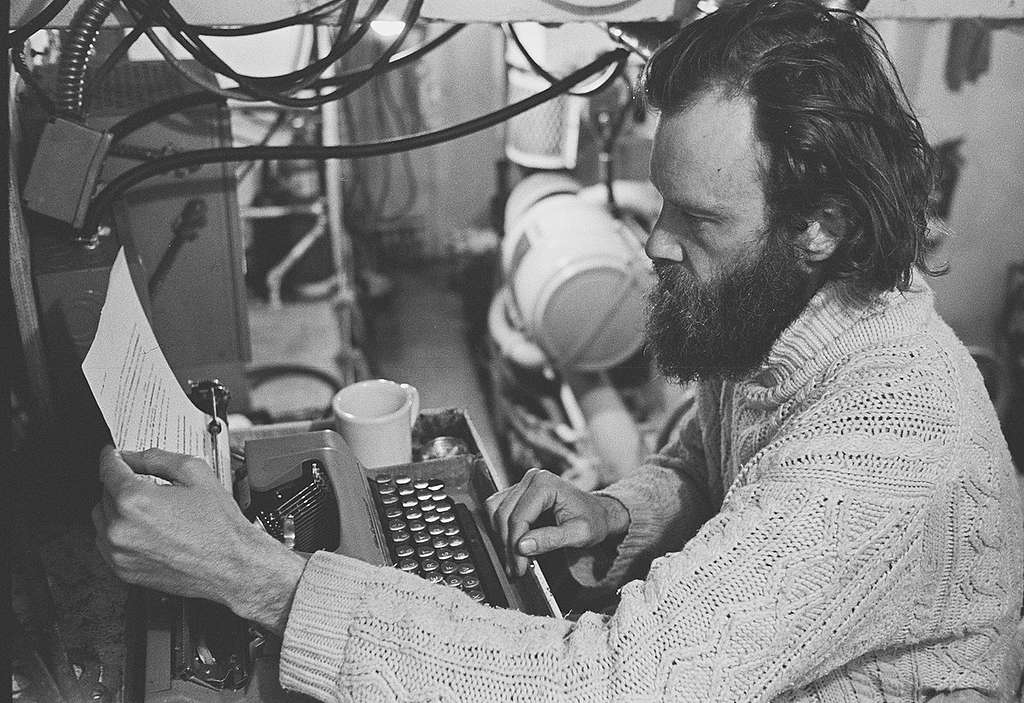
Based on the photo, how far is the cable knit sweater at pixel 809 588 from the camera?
83cm

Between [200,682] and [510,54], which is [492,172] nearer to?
[510,54]

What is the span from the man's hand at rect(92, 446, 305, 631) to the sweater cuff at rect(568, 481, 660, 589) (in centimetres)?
52

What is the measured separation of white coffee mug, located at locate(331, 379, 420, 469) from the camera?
123cm

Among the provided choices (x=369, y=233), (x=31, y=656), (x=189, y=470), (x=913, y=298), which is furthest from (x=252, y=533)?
(x=369, y=233)

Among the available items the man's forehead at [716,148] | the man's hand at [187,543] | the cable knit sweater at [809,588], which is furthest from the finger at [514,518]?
the man's forehead at [716,148]

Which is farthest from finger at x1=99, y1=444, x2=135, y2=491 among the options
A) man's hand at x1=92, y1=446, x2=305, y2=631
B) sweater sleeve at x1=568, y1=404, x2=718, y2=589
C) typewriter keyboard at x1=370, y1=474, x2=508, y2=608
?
sweater sleeve at x1=568, y1=404, x2=718, y2=589

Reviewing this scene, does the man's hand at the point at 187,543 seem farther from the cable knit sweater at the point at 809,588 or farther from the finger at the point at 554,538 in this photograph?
the finger at the point at 554,538

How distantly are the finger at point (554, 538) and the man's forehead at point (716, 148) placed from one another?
16.4 inches

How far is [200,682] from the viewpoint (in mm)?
869

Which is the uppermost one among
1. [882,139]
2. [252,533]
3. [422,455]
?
[882,139]

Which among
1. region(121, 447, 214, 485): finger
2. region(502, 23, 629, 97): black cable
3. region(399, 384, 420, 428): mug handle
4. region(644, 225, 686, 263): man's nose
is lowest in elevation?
region(399, 384, 420, 428): mug handle

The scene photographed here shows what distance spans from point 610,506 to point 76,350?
0.71 metres

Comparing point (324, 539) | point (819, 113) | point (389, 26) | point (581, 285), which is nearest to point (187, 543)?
point (324, 539)

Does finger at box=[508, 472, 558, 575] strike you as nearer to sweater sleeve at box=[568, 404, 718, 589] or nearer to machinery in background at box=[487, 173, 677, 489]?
sweater sleeve at box=[568, 404, 718, 589]
